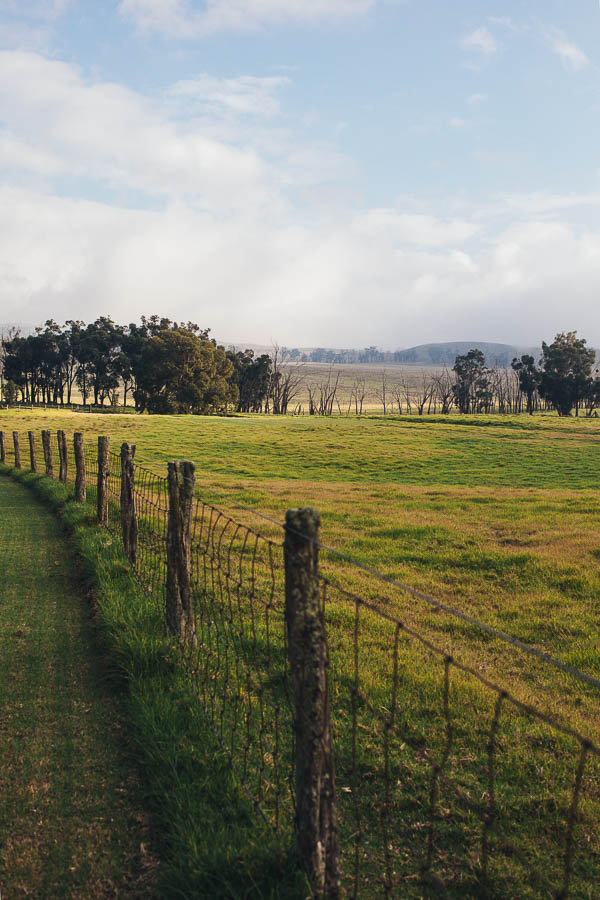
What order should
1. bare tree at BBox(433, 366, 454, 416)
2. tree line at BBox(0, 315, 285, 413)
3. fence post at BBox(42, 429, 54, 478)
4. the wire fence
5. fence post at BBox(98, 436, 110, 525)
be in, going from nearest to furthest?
the wire fence, fence post at BBox(98, 436, 110, 525), fence post at BBox(42, 429, 54, 478), tree line at BBox(0, 315, 285, 413), bare tree at BBox(433, 366, 454, 416)

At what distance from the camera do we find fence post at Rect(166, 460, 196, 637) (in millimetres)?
5953

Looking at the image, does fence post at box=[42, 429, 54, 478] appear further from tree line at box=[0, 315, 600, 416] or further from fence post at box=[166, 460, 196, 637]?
tree line at box=[0, 315, 600, 416]

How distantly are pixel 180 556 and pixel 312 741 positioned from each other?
329cm

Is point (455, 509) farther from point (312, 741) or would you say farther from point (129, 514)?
point (312, 741)

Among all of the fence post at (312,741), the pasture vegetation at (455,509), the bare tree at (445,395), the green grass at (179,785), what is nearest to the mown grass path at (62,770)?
the green grass at (179,785)

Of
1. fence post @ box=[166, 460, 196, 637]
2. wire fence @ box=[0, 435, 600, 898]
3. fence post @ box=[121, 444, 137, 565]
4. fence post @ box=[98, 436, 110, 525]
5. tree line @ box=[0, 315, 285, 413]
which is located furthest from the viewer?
tree line @ box=[0, 315, 285, 413]

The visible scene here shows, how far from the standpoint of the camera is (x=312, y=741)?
119 inches

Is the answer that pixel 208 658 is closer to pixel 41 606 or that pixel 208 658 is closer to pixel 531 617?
pixel 41 606

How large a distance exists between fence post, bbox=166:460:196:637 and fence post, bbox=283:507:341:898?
119 inches

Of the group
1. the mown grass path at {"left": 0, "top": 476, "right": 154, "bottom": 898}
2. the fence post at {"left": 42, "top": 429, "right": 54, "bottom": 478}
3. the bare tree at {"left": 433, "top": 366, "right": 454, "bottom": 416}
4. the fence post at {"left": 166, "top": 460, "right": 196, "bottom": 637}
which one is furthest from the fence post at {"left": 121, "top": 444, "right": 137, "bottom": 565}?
the bare tree at {"left": 433, "top": 366, "right": 454, "bottom": 416}

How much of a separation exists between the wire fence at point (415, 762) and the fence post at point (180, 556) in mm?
61

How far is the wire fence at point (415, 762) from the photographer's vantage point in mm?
3307

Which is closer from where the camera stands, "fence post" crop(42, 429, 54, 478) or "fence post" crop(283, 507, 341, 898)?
"fence post" crop(283, 507, 341, 898)

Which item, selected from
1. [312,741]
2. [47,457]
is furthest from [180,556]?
[47,457]
